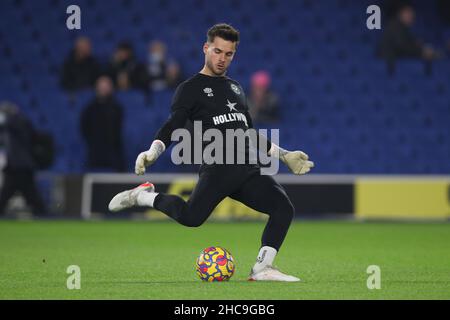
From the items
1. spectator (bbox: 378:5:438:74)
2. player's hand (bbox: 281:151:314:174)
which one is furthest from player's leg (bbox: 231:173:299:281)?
spectator (bbox: 378:5:438:74)

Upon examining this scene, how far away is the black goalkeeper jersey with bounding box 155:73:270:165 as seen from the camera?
332 inches

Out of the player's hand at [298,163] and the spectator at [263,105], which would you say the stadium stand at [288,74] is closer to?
the spectator at [263,105]

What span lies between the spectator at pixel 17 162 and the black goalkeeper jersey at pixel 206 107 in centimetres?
975

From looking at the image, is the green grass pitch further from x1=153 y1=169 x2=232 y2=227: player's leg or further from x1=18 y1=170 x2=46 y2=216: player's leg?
x1=18 y1=170 x2=46 y2=216: player's leg

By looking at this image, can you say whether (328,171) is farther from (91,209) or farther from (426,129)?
(91,209)

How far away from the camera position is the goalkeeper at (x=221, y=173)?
8391 mm

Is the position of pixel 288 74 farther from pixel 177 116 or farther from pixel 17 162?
pixel 177 116

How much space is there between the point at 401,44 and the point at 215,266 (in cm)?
1365

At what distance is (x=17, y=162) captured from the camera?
17812mm

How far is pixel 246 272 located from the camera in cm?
938

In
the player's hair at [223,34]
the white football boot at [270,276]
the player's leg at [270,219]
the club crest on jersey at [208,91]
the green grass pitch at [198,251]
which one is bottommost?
the green grass pitch at [198,251]

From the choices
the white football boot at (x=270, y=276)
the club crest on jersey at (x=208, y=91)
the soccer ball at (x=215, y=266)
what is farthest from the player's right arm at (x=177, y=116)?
the white football boot at (x=270, y=276)
